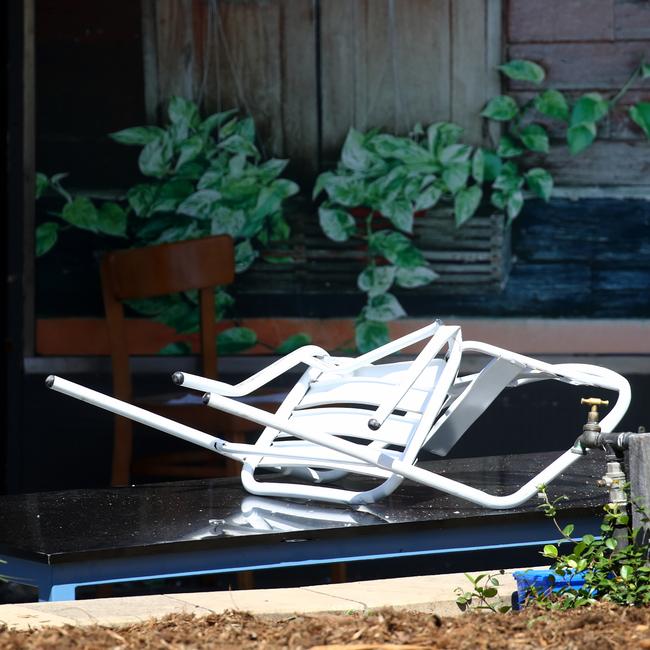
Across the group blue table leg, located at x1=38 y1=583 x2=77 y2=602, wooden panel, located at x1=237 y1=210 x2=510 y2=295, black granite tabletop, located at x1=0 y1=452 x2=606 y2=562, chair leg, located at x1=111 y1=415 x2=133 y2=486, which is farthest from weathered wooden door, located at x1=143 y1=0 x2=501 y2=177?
blue table leg, located at x1=38 y1=583 x2=77 y2=602

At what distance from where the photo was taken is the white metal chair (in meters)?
3.34

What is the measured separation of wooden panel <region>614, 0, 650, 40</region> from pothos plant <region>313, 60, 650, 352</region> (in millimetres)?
150

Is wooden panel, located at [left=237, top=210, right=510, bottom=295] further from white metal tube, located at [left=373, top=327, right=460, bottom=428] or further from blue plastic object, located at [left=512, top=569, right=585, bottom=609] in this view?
blue plastic object, located at [left=512, top=569, right=585, bottom=609]

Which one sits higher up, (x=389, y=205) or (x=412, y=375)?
(x=389, y=205)

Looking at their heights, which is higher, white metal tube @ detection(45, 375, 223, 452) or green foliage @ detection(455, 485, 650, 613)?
white metal tube @ detection(45, 375, 223, 452)

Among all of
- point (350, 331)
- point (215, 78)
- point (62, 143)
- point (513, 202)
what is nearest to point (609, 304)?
point (513, 202)

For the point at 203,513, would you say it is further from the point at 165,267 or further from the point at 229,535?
the point at 165,267

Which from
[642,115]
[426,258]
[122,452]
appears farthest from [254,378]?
[642,115]

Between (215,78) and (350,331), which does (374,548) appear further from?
(215,78)

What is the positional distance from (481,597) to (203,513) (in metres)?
1.03

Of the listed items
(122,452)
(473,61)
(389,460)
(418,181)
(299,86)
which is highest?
(473,61)

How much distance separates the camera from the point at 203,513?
3.56 meters

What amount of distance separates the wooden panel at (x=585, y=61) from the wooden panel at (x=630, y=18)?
0.04m

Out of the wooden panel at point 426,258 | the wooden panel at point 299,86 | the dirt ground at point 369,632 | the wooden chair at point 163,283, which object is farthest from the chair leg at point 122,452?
the dirt ground at point 369,632
